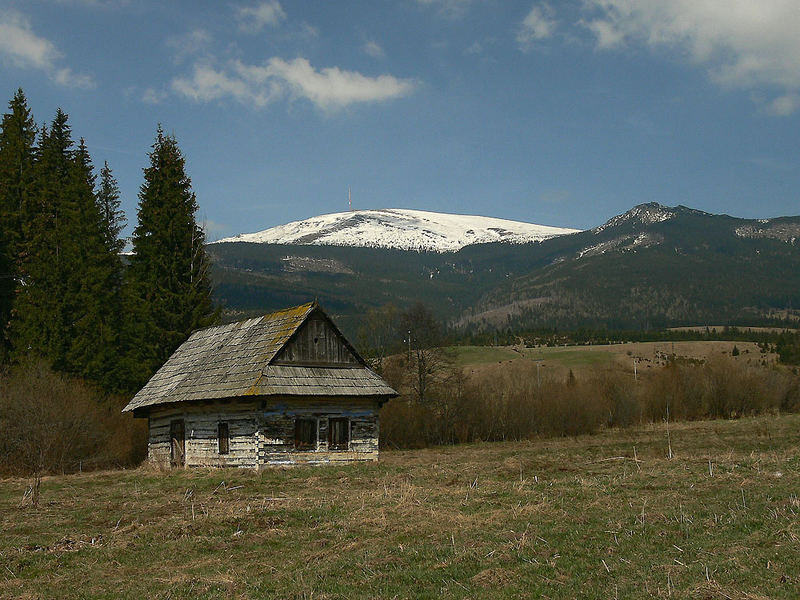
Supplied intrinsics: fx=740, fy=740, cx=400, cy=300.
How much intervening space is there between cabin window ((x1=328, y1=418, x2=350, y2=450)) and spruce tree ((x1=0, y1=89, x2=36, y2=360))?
17.6m

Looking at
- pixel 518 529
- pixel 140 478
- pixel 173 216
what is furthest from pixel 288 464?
pixel 173 216

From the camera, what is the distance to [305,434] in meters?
25.3

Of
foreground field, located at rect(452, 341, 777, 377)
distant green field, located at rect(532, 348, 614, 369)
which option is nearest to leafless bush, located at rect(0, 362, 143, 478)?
foreground field, located at rect(452, 341, 777, 377)

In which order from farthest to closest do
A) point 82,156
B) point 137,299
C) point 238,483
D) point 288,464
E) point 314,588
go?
point 82,156 < point 137,299 < point 288,464 < point 238,483 < point 314,588

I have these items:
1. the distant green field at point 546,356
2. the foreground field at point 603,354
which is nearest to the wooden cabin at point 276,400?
the foreground field at point 603,354

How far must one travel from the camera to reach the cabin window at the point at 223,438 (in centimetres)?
2547

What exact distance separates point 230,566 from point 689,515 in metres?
7.14

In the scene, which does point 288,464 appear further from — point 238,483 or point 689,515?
point 689,515

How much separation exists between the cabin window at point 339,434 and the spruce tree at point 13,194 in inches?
693

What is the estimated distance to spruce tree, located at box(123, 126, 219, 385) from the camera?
3634 cm

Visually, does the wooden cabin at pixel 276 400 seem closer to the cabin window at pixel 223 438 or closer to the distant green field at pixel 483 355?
the cabin window at pixel 223 438

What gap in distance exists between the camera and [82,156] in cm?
4088

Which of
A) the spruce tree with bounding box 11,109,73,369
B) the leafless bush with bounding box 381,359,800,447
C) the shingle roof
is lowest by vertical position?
the leafless bush with bounding box 381,359,800,447

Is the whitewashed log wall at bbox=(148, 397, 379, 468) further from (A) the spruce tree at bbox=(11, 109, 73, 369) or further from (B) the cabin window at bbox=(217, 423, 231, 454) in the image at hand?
(A) the spruce tree at bbox=(11, 109, 73, 369)
